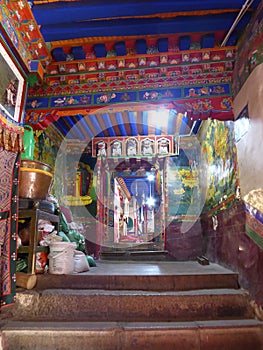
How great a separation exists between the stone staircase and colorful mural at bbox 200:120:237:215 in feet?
4.68

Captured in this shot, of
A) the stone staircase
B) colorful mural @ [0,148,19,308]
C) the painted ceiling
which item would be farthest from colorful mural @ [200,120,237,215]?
colorful mural @ [0,148,19,308]

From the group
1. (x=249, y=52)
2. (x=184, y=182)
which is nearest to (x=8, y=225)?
(x=249, y=52)

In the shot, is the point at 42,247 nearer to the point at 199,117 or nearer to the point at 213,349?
the point at 213,349

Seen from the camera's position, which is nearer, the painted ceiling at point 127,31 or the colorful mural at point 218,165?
the painted ceiling at point 127,31

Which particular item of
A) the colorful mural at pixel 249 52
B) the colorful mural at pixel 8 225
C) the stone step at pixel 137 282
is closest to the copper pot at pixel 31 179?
the colorful mural at pixel 8 225

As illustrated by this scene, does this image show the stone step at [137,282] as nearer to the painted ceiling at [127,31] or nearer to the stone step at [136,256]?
the painted ceiling at [127,31]

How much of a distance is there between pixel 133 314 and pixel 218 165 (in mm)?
3195

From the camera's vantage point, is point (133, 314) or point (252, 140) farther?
point (252, 140)

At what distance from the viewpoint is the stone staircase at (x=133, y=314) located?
2645 millimetres

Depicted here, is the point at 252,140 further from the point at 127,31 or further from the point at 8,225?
the point at 8,225

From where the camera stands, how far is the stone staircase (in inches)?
104

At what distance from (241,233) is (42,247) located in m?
2.73

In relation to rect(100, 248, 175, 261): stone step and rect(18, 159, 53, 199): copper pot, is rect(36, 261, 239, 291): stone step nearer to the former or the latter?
rect(18, 159, 53, 199): copper pot

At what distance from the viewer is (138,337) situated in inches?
104
